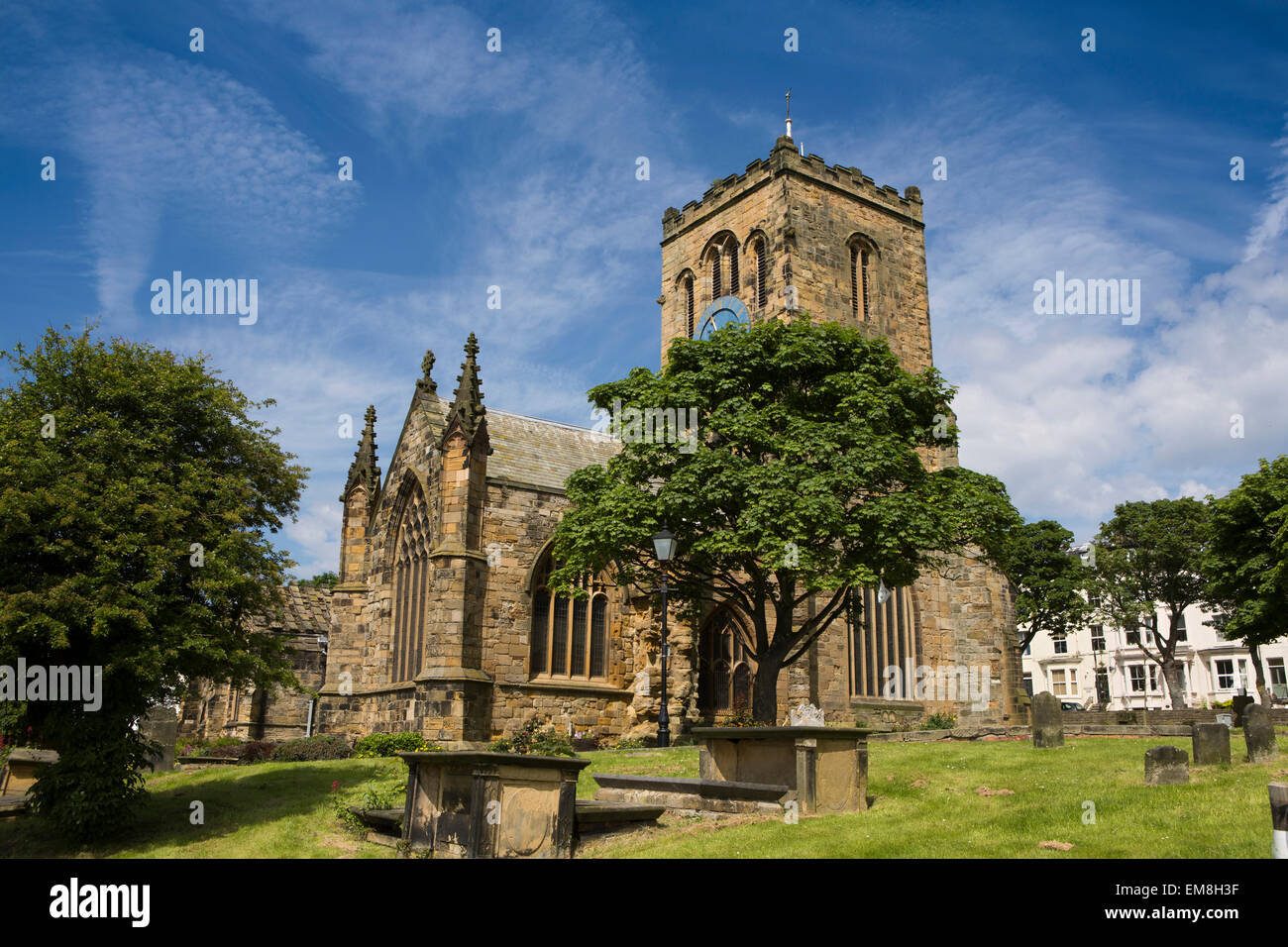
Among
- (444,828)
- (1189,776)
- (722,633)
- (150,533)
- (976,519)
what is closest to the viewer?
(444,828)

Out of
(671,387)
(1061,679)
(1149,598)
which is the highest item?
(671,387)

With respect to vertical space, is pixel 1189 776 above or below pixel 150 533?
below

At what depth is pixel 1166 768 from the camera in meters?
13.5

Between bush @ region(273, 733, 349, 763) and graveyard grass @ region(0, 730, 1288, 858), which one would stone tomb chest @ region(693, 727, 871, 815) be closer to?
graveyard grass @ region(0, 730, 1288, 858)

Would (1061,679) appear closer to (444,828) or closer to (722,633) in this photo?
(722,633)

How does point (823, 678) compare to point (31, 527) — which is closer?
point (31, 527)

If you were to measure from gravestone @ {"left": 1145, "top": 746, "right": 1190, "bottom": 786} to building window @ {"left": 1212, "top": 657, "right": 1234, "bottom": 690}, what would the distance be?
6150 centimetres

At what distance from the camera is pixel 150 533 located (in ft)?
51.7

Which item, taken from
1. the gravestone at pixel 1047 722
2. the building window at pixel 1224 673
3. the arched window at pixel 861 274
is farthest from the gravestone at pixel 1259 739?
the building window at pixel 1224 673

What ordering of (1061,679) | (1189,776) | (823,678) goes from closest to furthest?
(1189,776) → (823,678) → (1061,679)

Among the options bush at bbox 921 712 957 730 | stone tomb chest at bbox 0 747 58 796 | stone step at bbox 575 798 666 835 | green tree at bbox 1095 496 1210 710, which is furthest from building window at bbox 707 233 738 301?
green tree at bbox 1095 496 1210 710

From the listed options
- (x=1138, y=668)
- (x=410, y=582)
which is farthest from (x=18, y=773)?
(x=1138, y=668)
